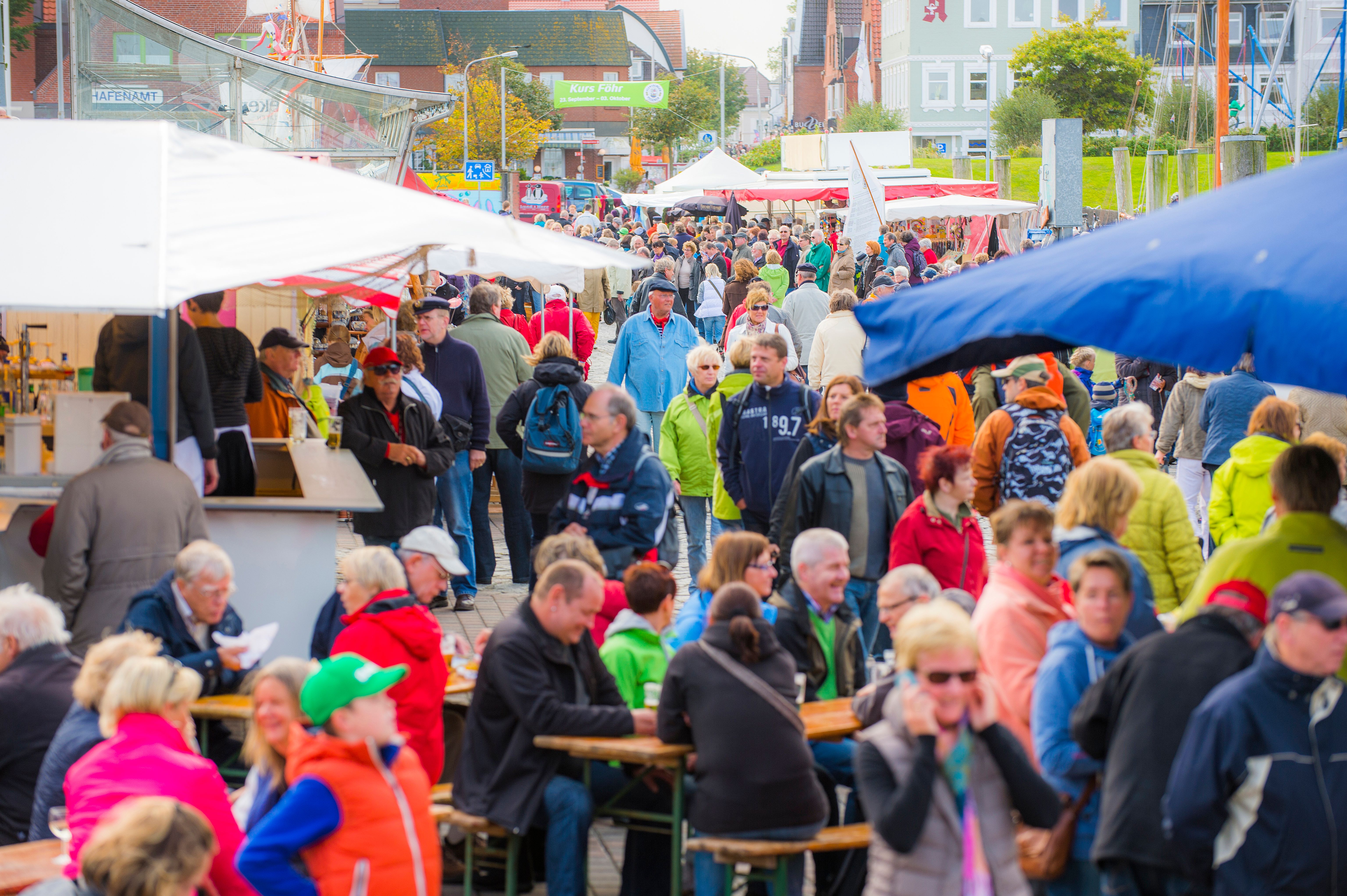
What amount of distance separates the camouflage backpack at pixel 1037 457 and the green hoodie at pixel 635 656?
2926mm

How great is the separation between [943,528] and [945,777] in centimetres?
321

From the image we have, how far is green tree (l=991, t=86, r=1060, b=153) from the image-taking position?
55.0m

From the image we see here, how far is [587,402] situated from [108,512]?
2389mm

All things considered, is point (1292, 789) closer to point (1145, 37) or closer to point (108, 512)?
point (108, 512)

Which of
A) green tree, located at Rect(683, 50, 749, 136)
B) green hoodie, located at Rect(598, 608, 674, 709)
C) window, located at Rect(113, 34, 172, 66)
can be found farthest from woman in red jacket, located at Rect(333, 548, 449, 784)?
green tree, located at Rect(683, 50, 749, 136)

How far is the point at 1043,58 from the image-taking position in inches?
2232

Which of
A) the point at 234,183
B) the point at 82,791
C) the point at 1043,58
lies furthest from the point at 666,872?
the point at 1043,58

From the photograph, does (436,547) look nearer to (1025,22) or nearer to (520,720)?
(520,720)

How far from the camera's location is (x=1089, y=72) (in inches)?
2213

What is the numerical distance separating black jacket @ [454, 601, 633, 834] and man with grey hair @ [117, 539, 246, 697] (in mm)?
1133

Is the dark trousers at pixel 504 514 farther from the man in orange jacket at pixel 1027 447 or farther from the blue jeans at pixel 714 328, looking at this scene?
the blue jeans at pixel 714 328

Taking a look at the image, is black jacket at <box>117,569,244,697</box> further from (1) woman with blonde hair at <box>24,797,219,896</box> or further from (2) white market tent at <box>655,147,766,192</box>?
(2) white market tent at <box>655,147,766,192</box>

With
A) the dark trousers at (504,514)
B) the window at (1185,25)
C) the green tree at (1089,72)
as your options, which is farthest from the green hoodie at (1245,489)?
→ the window at (1185,25)

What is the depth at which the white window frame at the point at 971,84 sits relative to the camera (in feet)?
249
